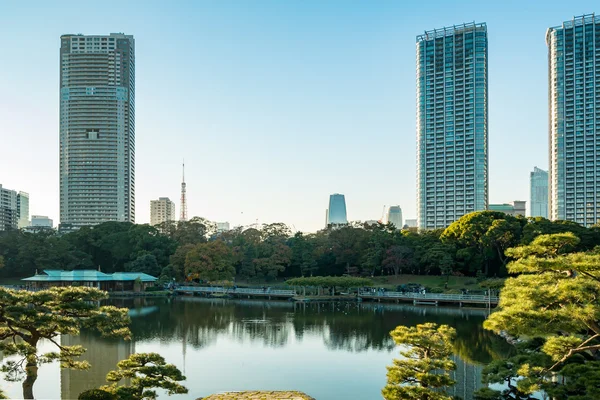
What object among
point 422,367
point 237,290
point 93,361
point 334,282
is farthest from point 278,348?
point 237,290

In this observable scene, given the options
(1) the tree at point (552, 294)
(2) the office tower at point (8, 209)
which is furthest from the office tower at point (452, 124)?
(2) the office tower at point (8, 209)

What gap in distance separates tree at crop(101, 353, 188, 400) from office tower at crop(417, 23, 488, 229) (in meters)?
62.3

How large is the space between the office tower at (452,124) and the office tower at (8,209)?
7416cm

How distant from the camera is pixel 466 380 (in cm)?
1697

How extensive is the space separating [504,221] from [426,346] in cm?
3276

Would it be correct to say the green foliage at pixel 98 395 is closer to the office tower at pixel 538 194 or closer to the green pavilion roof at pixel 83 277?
the green pavilion roof at pixel 83 277

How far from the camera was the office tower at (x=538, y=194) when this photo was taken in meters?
163

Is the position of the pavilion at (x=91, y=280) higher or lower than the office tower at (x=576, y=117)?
lower

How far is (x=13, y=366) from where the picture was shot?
36.2ft

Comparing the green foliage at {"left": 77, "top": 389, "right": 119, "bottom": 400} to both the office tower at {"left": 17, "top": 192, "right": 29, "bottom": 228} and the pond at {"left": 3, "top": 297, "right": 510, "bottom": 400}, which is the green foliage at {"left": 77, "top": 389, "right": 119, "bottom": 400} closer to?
the pond at {"left": 3, "top": 297, "right": 510, "bottom": 400}

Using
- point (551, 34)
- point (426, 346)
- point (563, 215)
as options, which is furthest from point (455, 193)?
point (426, 346)

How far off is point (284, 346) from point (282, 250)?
27.3 meters

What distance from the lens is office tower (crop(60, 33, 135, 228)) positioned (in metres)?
93.3

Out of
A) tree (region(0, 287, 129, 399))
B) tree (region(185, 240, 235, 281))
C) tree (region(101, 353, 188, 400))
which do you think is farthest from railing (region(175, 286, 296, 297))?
tree (region(0, 287, 129, 399))
